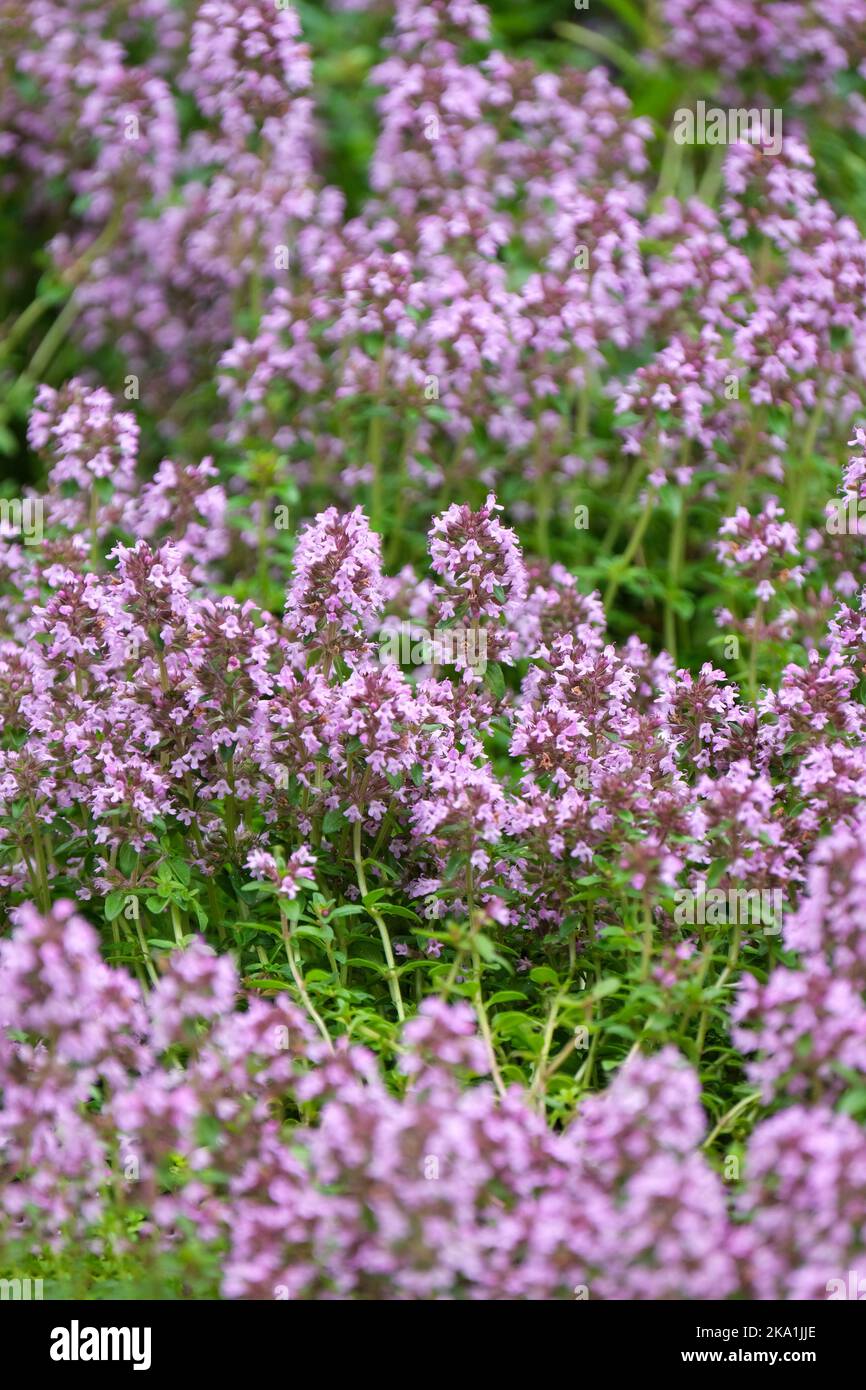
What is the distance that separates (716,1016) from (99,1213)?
171 cm

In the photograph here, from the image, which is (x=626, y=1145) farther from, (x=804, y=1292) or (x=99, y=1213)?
(x=99, y=1213)

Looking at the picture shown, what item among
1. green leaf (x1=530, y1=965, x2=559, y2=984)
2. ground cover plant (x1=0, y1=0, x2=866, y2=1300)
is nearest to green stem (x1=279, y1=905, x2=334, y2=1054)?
ground cover plant (x1=0, y1=0, x2=866, y2=1300)

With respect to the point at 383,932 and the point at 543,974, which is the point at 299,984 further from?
the point at 543,974

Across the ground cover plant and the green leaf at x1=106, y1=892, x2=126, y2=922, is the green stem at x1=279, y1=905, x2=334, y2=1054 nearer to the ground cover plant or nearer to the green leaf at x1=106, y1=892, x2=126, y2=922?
the ground cover plant

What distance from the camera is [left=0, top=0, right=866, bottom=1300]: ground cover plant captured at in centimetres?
336

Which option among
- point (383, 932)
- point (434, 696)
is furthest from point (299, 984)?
point (434, 696)

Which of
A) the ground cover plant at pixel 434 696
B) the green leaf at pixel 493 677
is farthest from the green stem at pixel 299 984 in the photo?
the green leaf at pixel 493 677

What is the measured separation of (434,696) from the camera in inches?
182

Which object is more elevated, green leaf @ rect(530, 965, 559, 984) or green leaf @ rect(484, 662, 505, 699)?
green leaf @ rect(484, 662, 505, 699)

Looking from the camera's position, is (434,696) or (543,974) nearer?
(543,974)

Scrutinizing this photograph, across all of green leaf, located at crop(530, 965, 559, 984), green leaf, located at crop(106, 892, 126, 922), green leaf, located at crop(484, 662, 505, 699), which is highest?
green leaf, located at crop(484, 662, 505, 699)

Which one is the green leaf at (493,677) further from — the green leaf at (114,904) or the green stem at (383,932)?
the green leaf at (114,904)

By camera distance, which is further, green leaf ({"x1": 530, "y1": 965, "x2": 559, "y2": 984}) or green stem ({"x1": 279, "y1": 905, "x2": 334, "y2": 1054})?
green leaf ({"x1": 530, "y1": 965, "x2": 559, "y2": 984})
